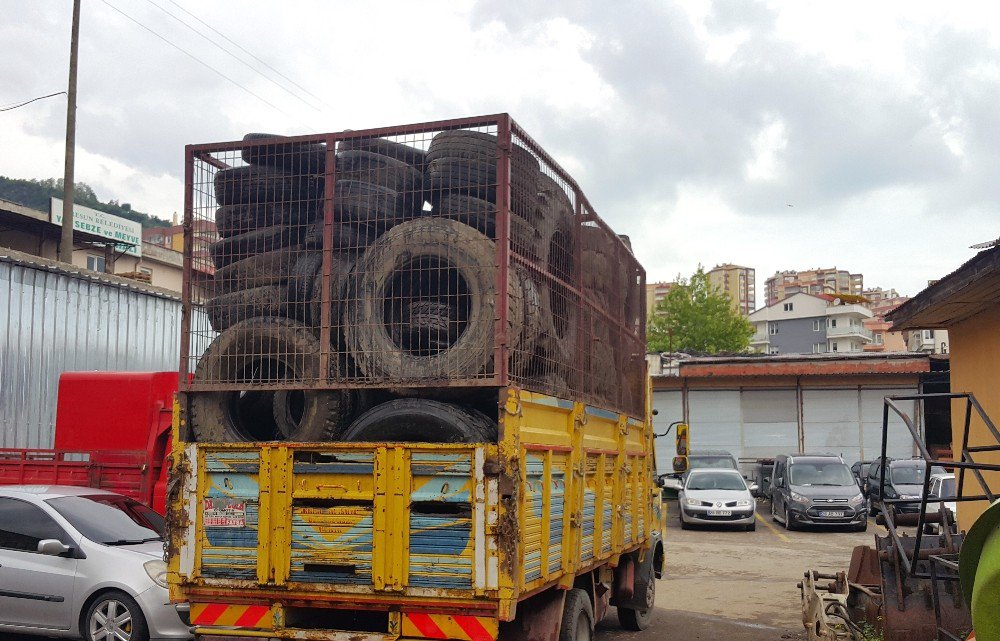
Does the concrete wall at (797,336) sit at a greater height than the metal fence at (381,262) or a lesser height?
greater

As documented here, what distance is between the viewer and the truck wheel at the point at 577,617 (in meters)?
6.64

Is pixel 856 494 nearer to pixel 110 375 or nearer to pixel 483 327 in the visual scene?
pixel 110 375

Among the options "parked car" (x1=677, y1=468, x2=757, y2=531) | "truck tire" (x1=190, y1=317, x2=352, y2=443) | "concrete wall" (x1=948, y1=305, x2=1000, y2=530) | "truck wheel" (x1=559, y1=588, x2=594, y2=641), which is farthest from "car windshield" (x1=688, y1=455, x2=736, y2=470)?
"truck tire" (x1=190, y1=317, x2=352, y2=443)

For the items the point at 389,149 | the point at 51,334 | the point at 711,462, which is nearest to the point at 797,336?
the point at 711,462

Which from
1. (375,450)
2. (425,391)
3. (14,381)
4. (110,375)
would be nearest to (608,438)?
(425,391)

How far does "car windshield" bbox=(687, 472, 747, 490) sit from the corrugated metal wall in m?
12.6

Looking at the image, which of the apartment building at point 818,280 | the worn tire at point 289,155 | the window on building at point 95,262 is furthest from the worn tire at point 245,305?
the apartment building at point 818,280

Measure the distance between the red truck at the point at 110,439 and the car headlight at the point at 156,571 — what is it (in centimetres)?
236

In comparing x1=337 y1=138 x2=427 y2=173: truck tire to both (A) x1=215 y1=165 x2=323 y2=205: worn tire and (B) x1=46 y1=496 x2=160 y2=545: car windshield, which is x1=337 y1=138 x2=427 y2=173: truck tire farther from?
(B) x1=46 y1=496 x2=160 y2=545: car windshield

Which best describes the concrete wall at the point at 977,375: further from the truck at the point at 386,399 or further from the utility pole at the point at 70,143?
the utility pole at the point at 70,143

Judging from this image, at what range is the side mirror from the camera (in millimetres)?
8352

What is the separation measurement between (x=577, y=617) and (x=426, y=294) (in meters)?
2.45

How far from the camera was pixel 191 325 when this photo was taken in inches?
271

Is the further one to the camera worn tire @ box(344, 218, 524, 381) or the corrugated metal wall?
the corrugated metal wall
